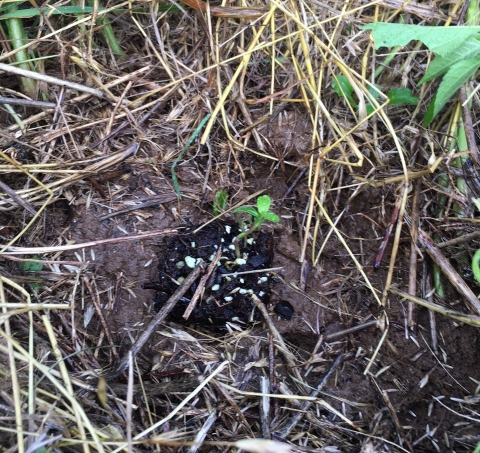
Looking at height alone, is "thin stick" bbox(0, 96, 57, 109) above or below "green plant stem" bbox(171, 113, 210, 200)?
above

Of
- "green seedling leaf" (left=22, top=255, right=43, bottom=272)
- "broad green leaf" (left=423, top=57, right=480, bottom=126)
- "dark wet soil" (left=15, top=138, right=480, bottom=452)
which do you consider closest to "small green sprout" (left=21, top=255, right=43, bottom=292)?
"green seedling leaf" (left=22, top=255, right=43, bottom=272)


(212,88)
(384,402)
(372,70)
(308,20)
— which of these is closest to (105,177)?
(212,88)

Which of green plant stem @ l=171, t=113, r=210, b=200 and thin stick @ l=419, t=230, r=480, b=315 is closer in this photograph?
thin stick @ l=419, t=230, r=480, b=315

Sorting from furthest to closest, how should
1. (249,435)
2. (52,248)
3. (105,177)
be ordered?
(105,177) < (52,248) < (249,435)

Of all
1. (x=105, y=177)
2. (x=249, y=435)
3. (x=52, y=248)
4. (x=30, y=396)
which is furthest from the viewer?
(x=105, y=177)

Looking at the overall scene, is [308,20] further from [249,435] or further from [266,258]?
[249,435]

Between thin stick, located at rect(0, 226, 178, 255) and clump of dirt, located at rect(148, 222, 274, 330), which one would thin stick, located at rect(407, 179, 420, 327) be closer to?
clump of dirt, located at rect(148, 222, 274, 330)
